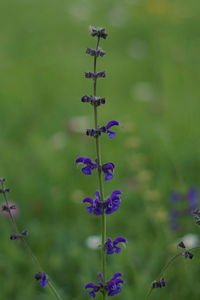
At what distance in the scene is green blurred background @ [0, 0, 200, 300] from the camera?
3.09 m

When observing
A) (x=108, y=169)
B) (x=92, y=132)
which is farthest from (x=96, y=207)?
(x=92, y=132)

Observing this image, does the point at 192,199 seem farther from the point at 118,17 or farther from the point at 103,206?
the point at 118,17

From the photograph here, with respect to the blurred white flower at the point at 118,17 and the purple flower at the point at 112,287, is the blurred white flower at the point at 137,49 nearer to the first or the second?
the blurred white flower at the point at 118,17

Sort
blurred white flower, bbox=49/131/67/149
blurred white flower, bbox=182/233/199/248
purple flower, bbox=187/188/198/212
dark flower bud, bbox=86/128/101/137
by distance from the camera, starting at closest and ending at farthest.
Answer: dark flower bud, bbox=86/128/101/137 < blurred white flower, bbox=182/233/199/248 < purple flower, bbox=187/188/198/212 < blurred white flower, bbox=49/131/67/149

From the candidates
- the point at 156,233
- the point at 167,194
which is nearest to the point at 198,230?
the point at 156,233

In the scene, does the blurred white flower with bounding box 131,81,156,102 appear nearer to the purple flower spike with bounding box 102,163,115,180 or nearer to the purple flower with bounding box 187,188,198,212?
the purple flower with bounding box 187,188,198,212

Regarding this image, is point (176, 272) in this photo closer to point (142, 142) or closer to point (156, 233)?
point (156, 233)

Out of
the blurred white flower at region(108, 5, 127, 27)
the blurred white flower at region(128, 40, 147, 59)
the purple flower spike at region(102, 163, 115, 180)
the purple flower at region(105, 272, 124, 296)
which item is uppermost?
the blurred white flower at region(108, 5, 127, 27)

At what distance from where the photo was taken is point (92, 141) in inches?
185

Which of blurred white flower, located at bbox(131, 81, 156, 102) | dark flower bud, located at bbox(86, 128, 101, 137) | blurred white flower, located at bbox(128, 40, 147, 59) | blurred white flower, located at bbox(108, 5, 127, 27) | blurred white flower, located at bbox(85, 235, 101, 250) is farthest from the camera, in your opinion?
blurred white flower, located at bbox(108, 5, 127, 27)

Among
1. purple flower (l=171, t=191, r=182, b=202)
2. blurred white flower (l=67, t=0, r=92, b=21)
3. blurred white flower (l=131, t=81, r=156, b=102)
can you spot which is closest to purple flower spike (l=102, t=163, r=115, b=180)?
purple flower (l=171, t=191, r=182, b=202)

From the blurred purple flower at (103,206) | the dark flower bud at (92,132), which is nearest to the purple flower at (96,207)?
the blurred purple flower at (103,206)

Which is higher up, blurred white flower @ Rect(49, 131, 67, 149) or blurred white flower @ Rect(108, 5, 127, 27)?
blurred white flower @ Rect(108, 5, 127, 27)

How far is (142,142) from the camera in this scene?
4.50 m
